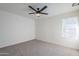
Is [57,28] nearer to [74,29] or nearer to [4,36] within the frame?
[74,29]

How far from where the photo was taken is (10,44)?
4203 mm

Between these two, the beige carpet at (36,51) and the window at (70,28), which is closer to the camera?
the beige carpet at (36,51)

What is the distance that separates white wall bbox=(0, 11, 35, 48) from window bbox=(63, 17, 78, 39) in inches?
105

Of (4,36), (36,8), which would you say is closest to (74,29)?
(36,8)

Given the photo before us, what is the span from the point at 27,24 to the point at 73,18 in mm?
3167

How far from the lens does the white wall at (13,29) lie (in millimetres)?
3872

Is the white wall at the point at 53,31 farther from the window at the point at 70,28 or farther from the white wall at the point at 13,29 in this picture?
the white wall at the point at 13,29

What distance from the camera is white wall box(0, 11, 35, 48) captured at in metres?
3.87

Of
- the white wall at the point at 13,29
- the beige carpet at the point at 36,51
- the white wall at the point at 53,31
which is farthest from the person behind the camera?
the white wall at the point at 53,31

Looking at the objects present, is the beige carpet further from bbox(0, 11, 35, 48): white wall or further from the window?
the window

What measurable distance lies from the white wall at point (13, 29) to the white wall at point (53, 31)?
89cm

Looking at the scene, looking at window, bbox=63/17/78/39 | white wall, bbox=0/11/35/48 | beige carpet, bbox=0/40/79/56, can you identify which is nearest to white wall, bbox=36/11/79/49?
window, bbox=63/17/78/39

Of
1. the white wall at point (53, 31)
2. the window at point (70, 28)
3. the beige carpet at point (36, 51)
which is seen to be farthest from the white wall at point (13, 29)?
the window at point (70, 28)

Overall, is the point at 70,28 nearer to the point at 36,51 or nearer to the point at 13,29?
the point at 36,51
